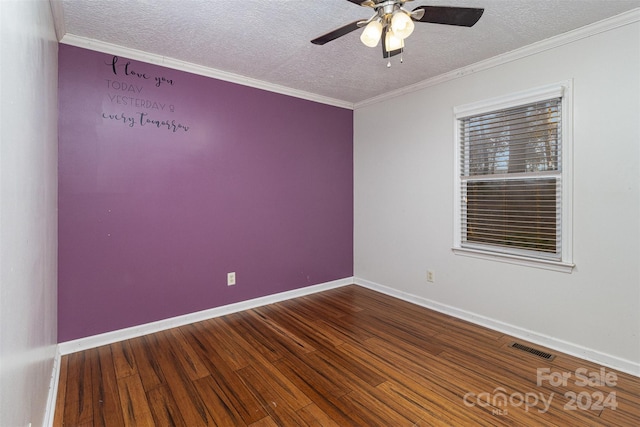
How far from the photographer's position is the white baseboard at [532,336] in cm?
217

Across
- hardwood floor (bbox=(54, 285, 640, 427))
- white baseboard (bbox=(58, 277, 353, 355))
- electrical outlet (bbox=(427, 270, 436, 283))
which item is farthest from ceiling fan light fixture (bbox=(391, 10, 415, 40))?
white baseboard (bbox=(58, 277, 353, 355))

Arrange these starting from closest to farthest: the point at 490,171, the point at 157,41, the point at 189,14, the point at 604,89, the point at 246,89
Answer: the point at 189,14
the point at 604,89
the point at 157,41
the point at 490,171
the point at 246,89

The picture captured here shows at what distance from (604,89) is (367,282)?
298 cm

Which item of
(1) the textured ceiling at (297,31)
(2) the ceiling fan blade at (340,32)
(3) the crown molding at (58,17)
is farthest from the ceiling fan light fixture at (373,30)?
(3) the crown molding at (58,17)

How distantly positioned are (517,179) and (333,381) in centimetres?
229

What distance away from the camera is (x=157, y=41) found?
8.07ft

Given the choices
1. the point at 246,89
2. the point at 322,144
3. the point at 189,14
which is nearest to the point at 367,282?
the point at 322,144

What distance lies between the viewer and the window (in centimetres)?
245

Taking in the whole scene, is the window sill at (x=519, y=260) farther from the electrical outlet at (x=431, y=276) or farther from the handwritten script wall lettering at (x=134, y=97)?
the handwritten script wall lettering at (x=134, y=97)

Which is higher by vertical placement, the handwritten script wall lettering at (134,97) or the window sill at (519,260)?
the handwritten script wall lettering at (134,97)

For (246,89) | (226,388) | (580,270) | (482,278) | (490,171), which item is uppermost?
(246,89)

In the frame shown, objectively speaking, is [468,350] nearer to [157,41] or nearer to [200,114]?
[200,114]

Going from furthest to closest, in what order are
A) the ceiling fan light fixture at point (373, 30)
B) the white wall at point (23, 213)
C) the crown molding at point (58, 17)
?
the crown molding at point (58, 17) → the ceiling fan light fixture at point (373, 30) → the white wall at point (23, 213)

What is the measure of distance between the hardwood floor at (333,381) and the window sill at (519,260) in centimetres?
66
